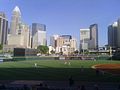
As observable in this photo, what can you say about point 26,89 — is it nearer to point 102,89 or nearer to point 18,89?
point 18,89

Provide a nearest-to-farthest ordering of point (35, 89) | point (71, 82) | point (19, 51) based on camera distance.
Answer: point (35, 89) < point (71, 82) < point (19, 51)

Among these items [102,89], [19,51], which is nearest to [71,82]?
[102,89]

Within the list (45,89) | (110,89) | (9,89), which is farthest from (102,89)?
(9,89)

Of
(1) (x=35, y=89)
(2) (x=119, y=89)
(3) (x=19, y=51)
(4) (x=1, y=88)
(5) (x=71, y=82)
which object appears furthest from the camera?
(3) (x=19, y=51)

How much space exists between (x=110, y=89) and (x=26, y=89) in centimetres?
792

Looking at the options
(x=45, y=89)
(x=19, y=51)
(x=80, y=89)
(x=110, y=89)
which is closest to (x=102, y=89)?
(x=110, y=89)

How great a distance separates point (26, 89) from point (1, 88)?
2216 mm

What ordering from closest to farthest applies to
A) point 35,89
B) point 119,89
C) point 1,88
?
point 35,89 < point 1,88 < point 119,89

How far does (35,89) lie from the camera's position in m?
20.1

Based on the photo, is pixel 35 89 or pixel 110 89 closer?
pixel 35 89

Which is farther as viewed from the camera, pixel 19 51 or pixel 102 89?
pixel 19 51

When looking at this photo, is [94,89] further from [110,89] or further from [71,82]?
[71,82]

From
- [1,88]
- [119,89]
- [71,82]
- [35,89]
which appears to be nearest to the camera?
[35,89]

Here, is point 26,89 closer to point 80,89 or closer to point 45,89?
point 45,89
